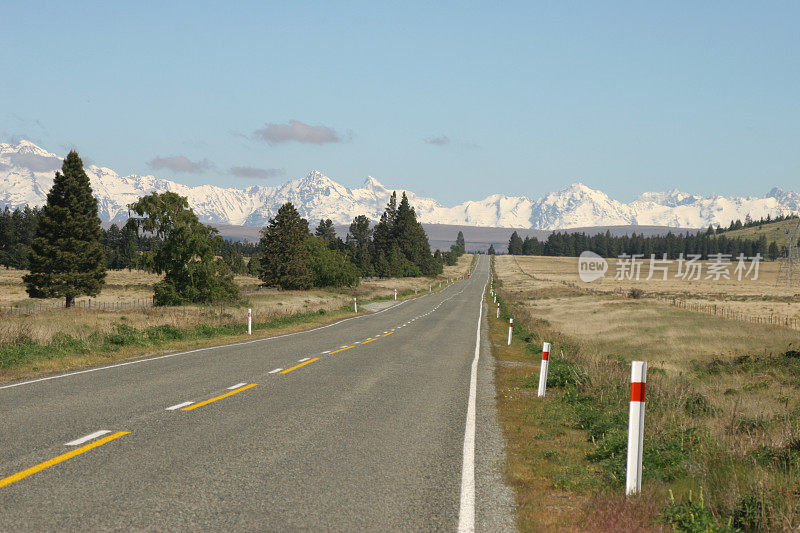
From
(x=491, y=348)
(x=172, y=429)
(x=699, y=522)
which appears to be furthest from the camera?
(x=491, y=348)

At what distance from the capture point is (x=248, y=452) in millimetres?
7094

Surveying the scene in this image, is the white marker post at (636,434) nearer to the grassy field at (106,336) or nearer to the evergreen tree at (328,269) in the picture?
the grassy field at (106,336)

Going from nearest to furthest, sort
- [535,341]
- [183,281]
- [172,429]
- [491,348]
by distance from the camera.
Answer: [172,429]
[491,348]
[535,341]
[183,281]

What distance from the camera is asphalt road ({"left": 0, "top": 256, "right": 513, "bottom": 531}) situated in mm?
5148

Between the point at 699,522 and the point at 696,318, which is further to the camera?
the point at 696,318

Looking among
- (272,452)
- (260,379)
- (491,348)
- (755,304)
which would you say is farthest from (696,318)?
(272,452)

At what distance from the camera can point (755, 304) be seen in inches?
2680

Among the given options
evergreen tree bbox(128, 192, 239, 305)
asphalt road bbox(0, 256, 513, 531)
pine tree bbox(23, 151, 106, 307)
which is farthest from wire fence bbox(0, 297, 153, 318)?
asphalt road bbox(0, 256, 513, 531)

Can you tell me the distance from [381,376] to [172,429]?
6.58m

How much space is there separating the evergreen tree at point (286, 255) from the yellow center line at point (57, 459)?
2370 inches

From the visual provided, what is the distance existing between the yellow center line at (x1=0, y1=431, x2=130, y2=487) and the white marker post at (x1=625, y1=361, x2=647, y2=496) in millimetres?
5679

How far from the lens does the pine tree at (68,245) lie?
160 ft

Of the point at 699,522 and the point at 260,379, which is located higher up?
the point at 699,522

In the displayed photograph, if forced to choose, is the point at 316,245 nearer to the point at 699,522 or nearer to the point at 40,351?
the point at 40,351
